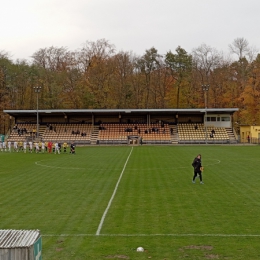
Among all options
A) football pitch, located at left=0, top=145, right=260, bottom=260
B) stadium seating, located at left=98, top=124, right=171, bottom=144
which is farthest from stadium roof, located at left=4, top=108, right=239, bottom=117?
football pitch, located at left=0, top=145, right=260, bottom=260

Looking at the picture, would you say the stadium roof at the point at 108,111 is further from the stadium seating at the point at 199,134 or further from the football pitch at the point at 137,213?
the football pitch at the point at 137,213

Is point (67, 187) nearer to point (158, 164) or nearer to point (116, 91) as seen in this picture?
point (158, 164)

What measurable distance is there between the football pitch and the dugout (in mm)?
3636

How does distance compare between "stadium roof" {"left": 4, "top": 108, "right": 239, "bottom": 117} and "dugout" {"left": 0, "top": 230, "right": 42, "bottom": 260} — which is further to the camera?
"stadium roof" {"left": 4, "top": 108, "right": 239, "bottom": 117}

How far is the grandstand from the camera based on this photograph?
205ft

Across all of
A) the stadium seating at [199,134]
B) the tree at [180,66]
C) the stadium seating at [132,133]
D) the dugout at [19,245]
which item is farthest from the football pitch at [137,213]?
the tree at [180,66]

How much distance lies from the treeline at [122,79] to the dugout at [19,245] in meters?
69.4

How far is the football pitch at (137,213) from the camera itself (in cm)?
994

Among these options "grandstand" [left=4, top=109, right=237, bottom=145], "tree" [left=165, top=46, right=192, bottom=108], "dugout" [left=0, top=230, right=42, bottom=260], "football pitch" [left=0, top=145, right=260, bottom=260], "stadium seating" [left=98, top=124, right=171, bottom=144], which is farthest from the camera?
"tree" [left=165, top=46, right=192, bottom=108]

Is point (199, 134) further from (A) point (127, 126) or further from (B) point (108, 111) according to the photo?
(B) point (108, 111)

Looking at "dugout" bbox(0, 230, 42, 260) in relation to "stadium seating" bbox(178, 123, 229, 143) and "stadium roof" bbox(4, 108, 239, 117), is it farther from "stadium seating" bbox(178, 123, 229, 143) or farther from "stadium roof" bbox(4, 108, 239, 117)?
"stadium roof" bbox(4, 108, 239, 117)

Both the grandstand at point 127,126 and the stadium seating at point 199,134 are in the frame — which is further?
the grandstand at point 127,126

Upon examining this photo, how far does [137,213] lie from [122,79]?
216ft

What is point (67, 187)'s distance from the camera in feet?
64.4
